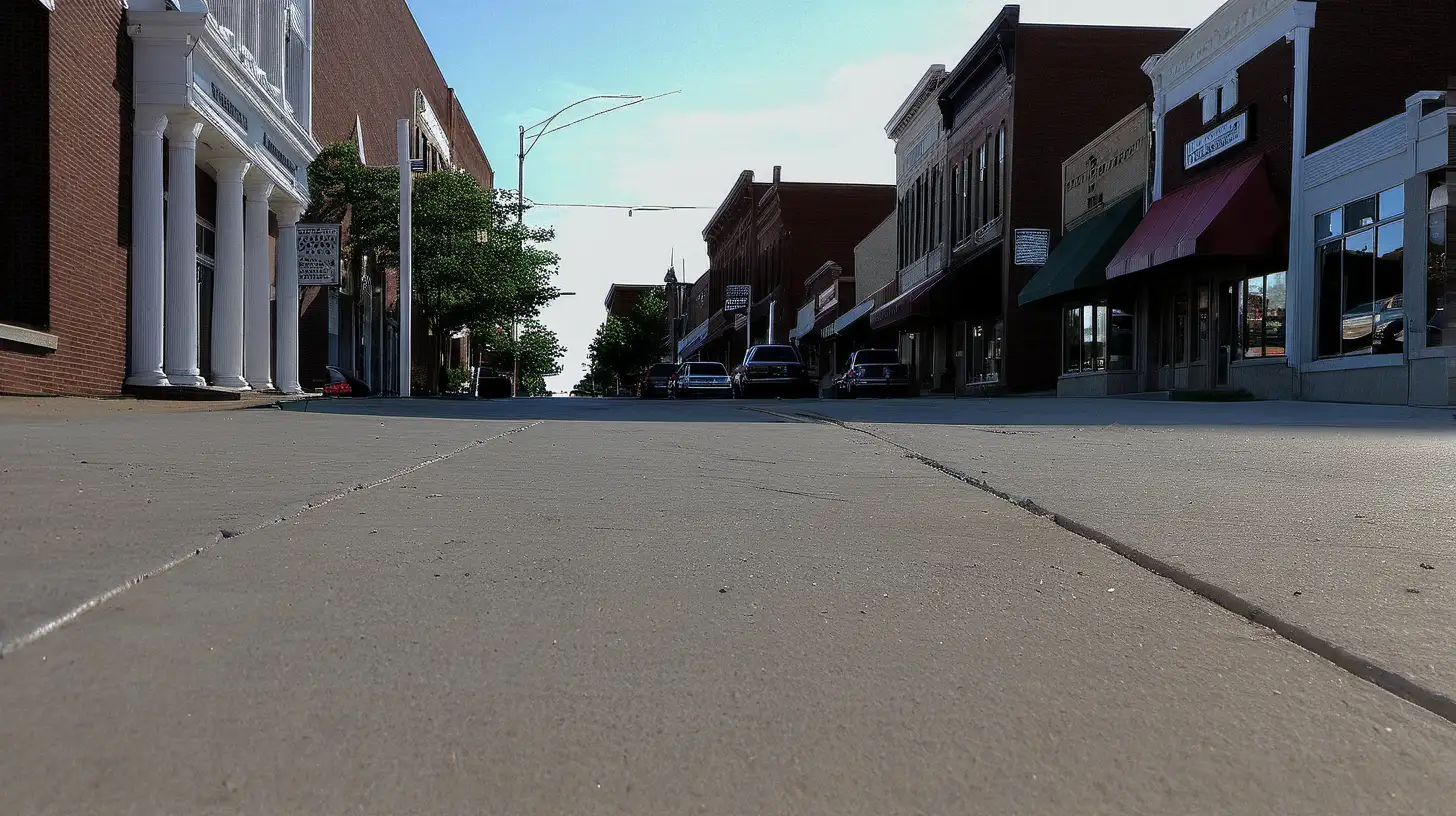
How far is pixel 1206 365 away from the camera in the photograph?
89.5ft

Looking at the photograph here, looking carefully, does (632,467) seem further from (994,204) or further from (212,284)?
(994,204)

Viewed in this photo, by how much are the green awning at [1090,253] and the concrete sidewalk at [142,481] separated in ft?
65.1

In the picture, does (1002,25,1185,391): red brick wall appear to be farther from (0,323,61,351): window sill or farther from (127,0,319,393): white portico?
(0,323,61,351): window sill

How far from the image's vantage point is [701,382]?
147 feet

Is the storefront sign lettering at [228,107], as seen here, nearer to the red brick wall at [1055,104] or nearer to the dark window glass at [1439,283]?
the dark window glass at [1439,283]

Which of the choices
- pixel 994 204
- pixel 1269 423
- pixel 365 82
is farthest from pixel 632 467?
pixel 365 82

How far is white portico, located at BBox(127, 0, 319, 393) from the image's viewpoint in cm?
2070

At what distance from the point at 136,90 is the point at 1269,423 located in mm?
17479

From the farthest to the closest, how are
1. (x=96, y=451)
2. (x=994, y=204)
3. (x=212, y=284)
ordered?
(x=994, y=204) → (x=212, y=284) → (x=96, y=451)

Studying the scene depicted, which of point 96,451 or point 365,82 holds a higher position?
point 365,82

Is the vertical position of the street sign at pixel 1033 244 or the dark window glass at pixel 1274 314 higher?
the street sign at pixel 1033 244

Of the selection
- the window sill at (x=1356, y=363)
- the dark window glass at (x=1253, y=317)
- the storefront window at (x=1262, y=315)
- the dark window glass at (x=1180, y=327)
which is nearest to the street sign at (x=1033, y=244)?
the dark window glass at (x=1180, y=327)

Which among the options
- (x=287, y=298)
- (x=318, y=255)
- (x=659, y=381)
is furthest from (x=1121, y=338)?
(x=659, y=381)

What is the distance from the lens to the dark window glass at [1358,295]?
21.6 meters
